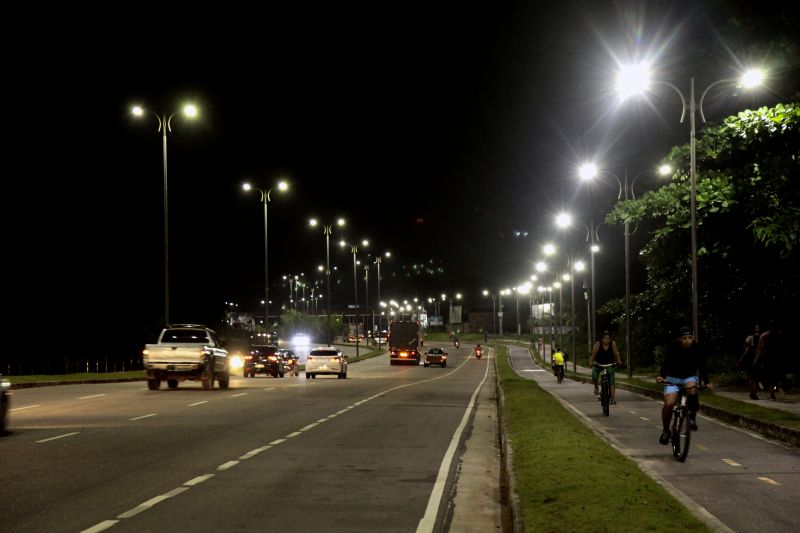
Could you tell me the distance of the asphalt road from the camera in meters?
10.5

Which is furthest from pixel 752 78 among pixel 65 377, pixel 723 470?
pixel 65 377

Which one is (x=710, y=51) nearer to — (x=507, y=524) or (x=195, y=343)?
(x=195, y=343)

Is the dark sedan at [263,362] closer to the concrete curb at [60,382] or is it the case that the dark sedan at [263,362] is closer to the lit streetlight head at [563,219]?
the concrete curb at [60,382]

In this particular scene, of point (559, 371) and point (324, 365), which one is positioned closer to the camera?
point (559, 371)

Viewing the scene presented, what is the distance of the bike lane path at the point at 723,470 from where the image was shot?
10.7 m

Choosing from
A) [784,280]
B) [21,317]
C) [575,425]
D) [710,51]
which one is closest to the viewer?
[575,425]

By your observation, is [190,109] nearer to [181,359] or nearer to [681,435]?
[181,359]

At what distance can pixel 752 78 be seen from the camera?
84.7 ft

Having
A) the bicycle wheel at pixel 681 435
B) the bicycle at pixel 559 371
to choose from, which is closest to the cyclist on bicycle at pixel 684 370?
the bicycle wheel at pixel 681 435

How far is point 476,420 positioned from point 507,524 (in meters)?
15.2

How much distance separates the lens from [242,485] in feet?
41.8

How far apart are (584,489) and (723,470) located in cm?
433

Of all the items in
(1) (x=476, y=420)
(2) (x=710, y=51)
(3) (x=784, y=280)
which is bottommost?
(1) (x=476, y=420)

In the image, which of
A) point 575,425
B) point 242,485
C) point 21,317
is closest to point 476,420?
point 575,425
